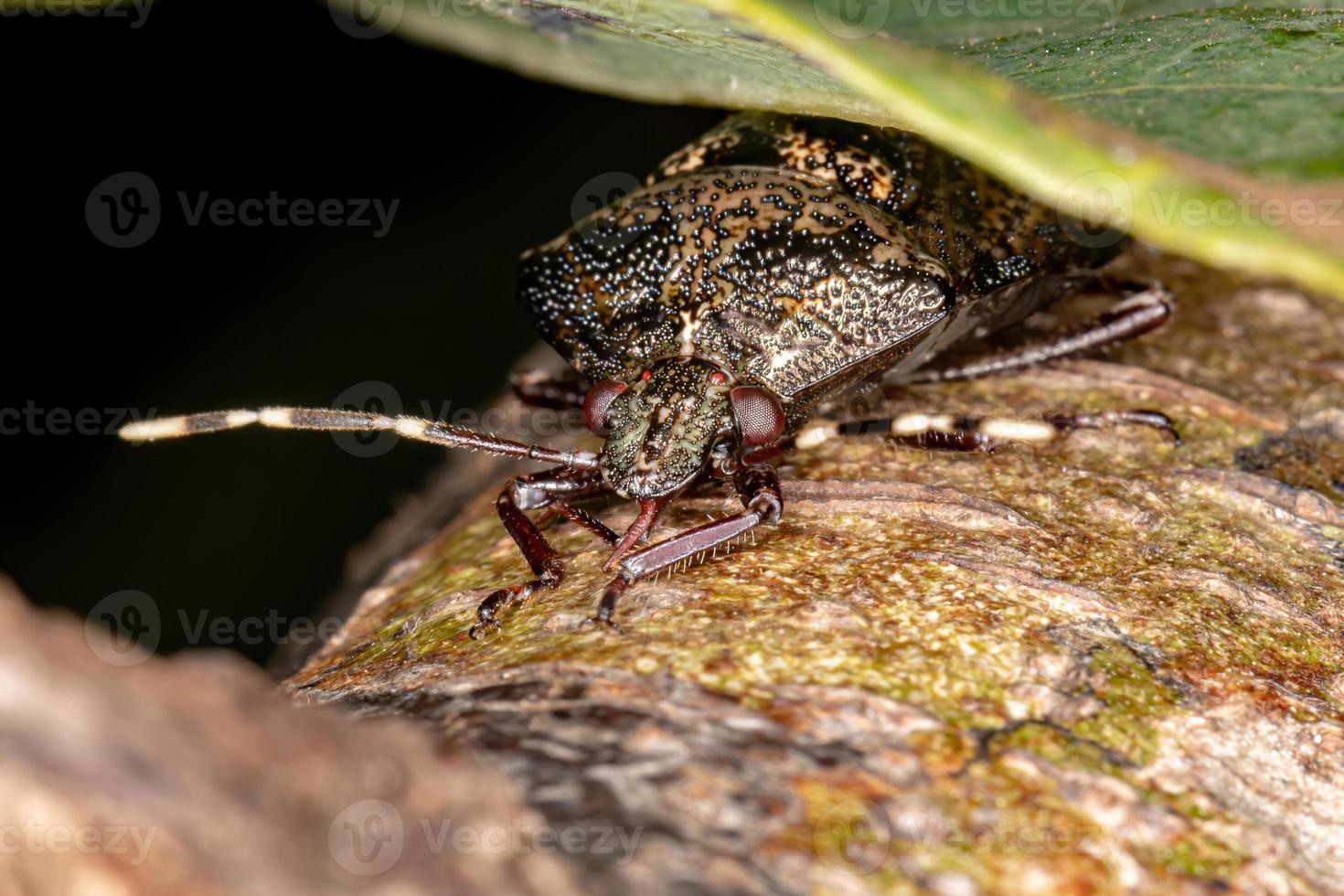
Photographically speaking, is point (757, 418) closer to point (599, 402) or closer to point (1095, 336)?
point (599, 402)

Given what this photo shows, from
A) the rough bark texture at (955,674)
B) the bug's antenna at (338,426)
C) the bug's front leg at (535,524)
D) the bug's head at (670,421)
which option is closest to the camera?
the rough bark texture at (955,674)

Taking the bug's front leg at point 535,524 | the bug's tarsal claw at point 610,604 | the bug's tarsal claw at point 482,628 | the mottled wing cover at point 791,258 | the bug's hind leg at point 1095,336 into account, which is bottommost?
the bug's tarsal claw at point 482,628

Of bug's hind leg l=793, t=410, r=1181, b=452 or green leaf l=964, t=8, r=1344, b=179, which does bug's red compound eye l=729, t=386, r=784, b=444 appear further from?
green leaf l=964, t=8, r=1344, b=179

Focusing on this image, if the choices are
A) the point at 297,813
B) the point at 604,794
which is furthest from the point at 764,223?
the point at 297,813

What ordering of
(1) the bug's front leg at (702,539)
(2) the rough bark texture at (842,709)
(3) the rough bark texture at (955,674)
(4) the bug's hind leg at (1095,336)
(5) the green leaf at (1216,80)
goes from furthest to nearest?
(4) the bug's hind leg at (1095,336), (1) the bug's front leg at (702,539), (3) the rough bark texture at (955,674), (5) the green leaf at (1216,80), (2) the rough bark texture at (842,709)

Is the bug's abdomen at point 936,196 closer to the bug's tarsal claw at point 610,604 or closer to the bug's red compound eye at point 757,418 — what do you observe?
the bug's red compound eye at point 757,418

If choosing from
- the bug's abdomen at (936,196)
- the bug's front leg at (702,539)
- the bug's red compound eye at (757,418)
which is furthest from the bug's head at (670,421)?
the bug's abdomen at (936,196)

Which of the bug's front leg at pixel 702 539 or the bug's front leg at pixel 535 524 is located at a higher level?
the bug's front leg at pixel 702 539

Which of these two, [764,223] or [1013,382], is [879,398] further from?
[764,223]
